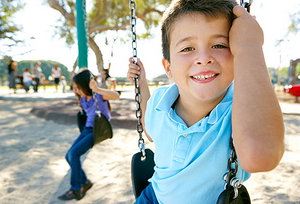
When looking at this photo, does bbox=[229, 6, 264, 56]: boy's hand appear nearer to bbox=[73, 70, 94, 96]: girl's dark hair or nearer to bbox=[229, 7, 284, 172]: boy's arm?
bbox=[229, 7, 284, 172]: boy's arm

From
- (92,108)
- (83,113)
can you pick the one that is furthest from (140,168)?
(83,113)

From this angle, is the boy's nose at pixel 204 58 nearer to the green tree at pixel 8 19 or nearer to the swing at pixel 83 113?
the swing at pixel 83 113

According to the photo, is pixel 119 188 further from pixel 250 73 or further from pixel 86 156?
pixel 250 73

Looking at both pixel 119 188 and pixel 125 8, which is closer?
pixel 119 188

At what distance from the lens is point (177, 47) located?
0.81 metres

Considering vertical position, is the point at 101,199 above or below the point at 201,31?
below

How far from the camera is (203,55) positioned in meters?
0.72

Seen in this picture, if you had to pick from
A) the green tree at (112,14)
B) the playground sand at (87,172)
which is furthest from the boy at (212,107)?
the green tree at (112,14)

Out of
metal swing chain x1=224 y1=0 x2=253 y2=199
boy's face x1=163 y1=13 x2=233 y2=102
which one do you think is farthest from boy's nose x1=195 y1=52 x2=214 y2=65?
metal swing chain x1=224 y1=0 x2=253 y2=199

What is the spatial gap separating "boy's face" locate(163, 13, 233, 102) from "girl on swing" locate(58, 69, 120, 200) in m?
1.51

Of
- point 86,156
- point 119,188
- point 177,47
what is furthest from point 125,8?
point 177,47

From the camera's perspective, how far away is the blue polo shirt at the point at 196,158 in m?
0.76

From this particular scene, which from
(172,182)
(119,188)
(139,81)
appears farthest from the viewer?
(119,188)

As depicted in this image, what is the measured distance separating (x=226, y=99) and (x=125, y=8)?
25.2ft
